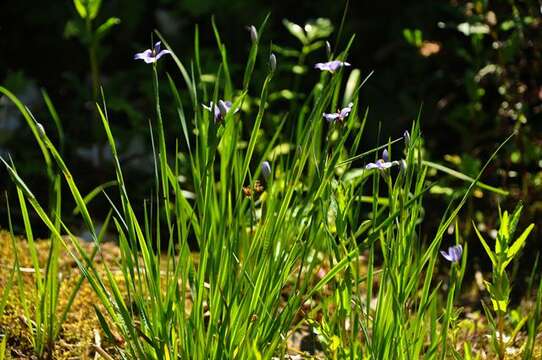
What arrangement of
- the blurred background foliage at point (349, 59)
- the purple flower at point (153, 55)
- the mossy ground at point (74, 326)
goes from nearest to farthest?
1. the purple flower at point (153, 55)
2. the mossy ground at point (74, 326)
3. the blurred background foliage at point (349, 59)

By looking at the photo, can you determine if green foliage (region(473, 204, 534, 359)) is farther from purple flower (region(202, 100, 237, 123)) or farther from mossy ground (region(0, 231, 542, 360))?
purple flower (region(202, 100, 237, 123))

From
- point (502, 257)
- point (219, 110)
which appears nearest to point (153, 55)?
point (219, 110)

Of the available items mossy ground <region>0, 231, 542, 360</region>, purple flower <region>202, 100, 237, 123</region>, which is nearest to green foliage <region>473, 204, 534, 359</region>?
mossy ground <region>0, 231, 542, 360</region>

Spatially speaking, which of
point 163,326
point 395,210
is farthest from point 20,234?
point 395,210

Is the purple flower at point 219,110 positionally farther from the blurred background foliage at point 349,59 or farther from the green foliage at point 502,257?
the blurred background foliage at point 349,59

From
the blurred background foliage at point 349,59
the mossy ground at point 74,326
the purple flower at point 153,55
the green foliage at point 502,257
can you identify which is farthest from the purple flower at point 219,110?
the blurred background foliage at point 349,59

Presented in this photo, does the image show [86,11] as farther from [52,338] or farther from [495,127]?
[495,127]

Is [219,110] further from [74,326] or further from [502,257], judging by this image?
[74,326]
